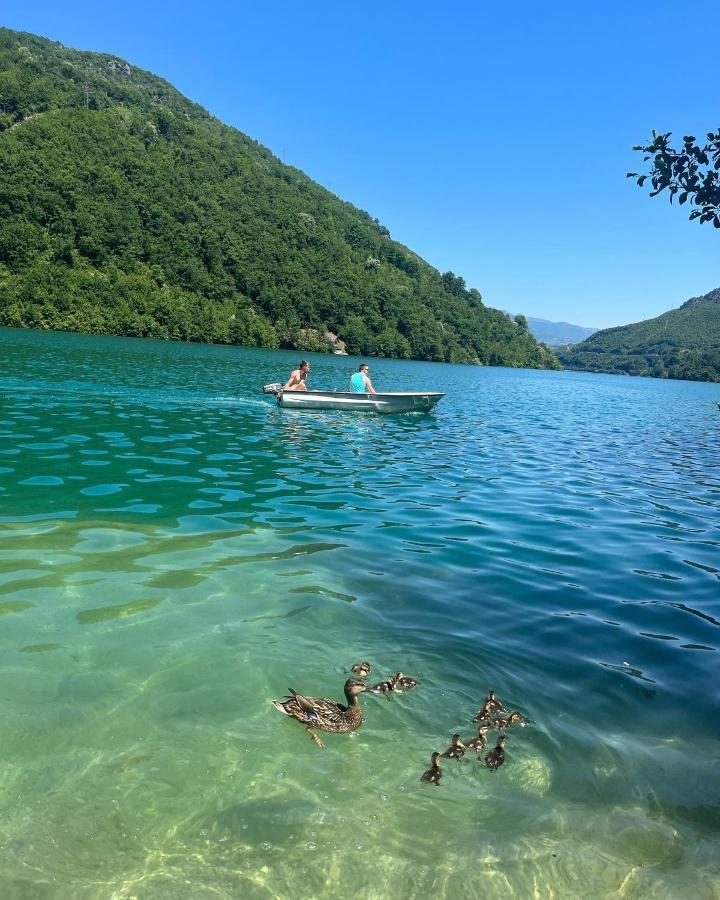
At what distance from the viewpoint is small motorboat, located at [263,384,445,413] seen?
27.2 m

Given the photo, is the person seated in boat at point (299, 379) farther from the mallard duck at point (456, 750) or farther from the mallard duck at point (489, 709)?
the mallard duck at point (456, 750)

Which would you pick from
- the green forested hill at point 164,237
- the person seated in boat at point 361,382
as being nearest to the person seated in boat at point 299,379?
the person seated in boat at point 361,382

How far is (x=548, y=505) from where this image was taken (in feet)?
45.9

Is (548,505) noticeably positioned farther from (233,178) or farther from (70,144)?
(233,178)

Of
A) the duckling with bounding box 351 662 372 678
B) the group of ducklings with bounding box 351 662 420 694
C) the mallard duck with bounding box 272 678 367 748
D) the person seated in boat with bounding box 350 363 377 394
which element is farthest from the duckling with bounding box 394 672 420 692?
the person seated in boat with bounding box 350 363 377 394

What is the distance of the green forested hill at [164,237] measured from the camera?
107375 millimetres

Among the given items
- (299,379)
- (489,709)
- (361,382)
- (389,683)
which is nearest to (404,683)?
(389,683)

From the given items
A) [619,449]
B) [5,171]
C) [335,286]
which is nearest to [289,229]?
[335,286]

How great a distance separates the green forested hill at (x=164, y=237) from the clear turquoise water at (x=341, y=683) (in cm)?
9538

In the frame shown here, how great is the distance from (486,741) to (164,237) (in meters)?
138

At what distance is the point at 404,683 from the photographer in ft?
19.7

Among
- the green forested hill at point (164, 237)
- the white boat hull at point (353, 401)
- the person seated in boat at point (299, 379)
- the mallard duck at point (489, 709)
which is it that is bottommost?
the mallard duck at point (489, 709)

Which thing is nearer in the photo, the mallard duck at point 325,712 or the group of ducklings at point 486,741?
the group of ducklings at point 486,741

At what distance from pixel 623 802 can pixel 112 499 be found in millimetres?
9736
